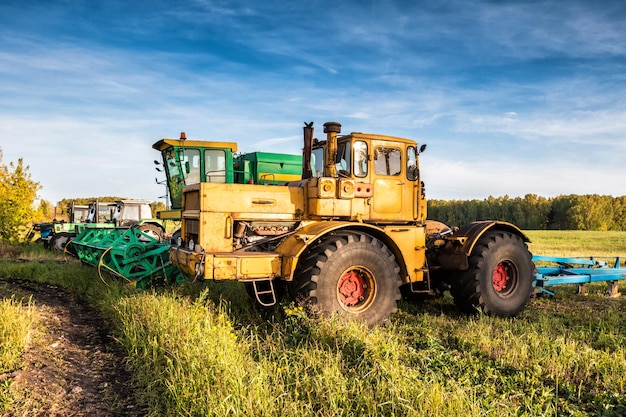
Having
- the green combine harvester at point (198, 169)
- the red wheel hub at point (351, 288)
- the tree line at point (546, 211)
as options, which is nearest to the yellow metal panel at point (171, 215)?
the green combine harvester at point (198, 169)

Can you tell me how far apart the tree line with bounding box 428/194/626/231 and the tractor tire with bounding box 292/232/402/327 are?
62174 mm

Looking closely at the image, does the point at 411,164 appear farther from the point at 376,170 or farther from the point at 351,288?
the point at 351,288

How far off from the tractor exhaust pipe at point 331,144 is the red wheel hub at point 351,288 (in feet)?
4.84

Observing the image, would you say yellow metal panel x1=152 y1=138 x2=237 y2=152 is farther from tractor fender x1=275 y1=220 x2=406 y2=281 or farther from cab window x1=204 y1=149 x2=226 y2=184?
tractor fender x1=275 y1=220 x2=406 y2=281

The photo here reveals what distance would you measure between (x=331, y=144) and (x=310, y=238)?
1.53 meters

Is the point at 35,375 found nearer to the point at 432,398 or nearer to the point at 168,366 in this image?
the point at 168,366

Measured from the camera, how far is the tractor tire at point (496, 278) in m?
7.48

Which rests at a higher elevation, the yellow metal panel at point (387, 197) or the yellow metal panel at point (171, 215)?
the yellow metal panel at point (387, 197)

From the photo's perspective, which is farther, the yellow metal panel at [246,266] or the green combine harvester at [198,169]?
the green combine harvester at [198,169]

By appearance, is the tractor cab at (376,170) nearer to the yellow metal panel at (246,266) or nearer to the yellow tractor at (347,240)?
the yellow tractor at (347,240)

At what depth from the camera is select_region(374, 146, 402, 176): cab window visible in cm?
726

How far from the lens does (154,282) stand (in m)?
9.45

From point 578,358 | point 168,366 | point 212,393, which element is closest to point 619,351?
point 578,358

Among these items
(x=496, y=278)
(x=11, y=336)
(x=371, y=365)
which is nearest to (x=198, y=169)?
(x=11, y=336)
